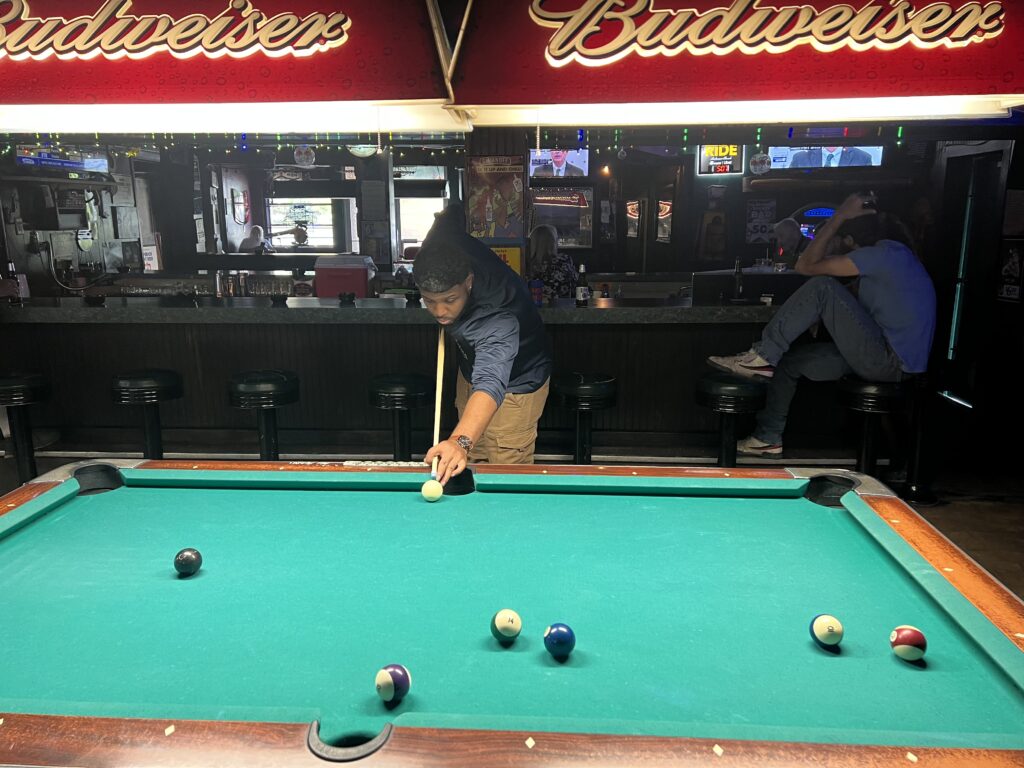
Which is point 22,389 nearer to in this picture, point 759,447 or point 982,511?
point 759,447

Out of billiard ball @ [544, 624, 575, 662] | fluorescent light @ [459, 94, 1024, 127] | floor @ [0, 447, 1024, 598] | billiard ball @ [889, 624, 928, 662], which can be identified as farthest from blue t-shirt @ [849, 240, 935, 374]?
billiard ball @ [544, 624, 575, 662]

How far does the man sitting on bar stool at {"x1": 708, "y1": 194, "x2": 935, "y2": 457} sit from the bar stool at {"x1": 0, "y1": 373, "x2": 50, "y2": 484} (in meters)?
3.85

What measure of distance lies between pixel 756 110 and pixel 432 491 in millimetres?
1867

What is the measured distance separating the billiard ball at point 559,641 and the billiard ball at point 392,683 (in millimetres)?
259

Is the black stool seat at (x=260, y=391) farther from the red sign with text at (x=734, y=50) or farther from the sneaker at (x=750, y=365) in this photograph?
the sneaker at (x=750, y=365)

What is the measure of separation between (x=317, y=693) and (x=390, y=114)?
2455 millimetres

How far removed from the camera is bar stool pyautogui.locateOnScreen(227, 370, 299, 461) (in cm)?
399

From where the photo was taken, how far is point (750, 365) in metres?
4.26

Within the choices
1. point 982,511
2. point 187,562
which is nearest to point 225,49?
point 187,562

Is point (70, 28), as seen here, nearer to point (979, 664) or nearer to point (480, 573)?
point (480, 573)

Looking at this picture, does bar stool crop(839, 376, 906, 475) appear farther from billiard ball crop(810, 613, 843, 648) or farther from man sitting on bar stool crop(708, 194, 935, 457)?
billiard ball crop(810, 613, 843, 648)

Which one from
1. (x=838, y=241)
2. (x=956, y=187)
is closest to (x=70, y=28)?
(x=838, y=241)

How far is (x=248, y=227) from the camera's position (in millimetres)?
9547

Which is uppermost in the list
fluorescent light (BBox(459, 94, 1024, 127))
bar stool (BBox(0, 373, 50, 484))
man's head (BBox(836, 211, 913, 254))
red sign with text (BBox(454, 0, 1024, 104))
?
red sign with text (BBox(454, 0, 1024, 104))
